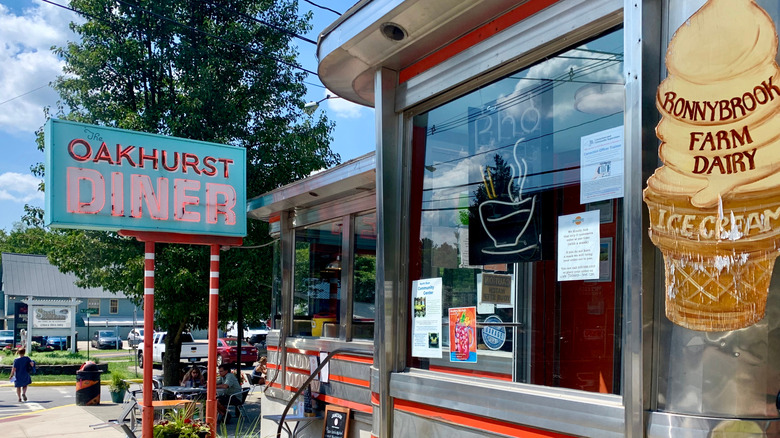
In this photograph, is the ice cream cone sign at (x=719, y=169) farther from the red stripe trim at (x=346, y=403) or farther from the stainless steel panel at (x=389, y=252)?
the red stripe trim at (x=346, y=403)

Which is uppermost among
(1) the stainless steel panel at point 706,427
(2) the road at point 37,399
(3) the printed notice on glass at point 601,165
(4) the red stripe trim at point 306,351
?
(3) the printed notice on glass at point 601,165

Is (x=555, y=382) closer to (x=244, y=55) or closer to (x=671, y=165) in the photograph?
(x=671, y=165)

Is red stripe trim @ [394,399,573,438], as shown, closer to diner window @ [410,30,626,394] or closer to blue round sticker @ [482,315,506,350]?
diner window @ [410,30,626,394]

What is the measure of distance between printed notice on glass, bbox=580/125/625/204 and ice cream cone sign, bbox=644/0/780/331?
307 mm

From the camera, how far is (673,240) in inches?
90.2

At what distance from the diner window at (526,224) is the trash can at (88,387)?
13.8 metres

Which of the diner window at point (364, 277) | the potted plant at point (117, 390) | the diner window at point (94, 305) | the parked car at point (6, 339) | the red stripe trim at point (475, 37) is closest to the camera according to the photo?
the red stripe trim at point (475, 37)

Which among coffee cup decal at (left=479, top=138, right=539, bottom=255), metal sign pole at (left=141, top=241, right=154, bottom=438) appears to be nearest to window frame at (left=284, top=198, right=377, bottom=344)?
metal sign pole at (left=141, top=241, right=154, bottom=438)

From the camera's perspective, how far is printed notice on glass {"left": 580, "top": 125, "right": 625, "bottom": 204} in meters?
2.67

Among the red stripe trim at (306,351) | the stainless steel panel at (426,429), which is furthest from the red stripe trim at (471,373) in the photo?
the red stripe trim at (306,351)

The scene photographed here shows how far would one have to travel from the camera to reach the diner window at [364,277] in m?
6.88

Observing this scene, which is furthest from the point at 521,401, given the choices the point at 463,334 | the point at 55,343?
the point at 55,343

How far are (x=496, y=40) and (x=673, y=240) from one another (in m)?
1.46

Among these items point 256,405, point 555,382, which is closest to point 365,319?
point 555,382
